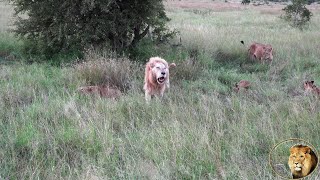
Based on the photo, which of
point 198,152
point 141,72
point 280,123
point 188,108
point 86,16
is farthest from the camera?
point 86,16

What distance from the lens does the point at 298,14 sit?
20.6 m

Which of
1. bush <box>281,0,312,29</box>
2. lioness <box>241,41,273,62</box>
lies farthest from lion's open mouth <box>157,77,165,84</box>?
bush <box>281,0,312,29</box>

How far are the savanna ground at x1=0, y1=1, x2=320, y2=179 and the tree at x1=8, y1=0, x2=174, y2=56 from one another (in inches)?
58.3

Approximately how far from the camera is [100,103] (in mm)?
5980

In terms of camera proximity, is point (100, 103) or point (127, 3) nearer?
point (100, 103)

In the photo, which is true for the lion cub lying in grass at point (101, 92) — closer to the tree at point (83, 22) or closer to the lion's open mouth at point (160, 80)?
the lion's open mouth at point (160, 80)

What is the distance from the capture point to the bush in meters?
19.6

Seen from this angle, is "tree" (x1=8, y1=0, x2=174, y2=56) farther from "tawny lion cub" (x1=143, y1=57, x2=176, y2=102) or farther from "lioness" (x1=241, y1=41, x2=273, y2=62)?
"tawny lion cub" (x1=143, y1=57, x2=176, y2=102)

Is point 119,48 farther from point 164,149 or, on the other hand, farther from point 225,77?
point 164,149

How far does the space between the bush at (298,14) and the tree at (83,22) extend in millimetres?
11341

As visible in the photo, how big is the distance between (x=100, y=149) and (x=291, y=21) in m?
18.8

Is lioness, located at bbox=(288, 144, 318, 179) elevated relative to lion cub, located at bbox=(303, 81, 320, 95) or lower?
elevated

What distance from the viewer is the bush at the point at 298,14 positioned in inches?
772

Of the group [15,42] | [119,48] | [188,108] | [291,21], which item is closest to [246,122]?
[188,108]
